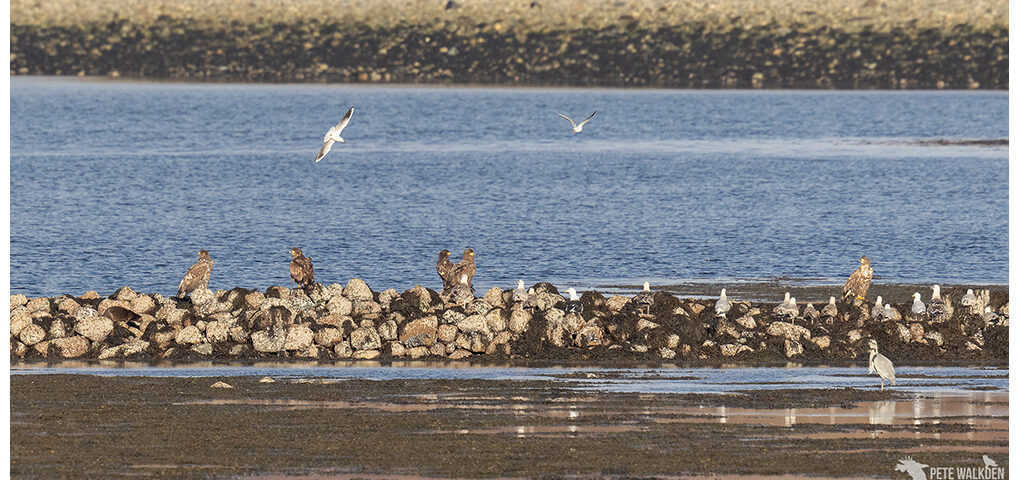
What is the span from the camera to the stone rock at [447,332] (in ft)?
88.3

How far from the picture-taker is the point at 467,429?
67.6 feet

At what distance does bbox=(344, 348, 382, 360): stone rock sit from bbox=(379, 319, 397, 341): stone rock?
33 cm

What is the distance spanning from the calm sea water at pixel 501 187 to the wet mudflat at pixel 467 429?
594 inches

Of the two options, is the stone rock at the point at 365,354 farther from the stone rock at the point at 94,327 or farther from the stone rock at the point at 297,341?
the stone rock at the point at 94,327

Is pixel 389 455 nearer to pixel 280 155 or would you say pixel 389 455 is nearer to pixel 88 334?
pixel 88 334

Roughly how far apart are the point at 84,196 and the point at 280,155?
68.6 feet

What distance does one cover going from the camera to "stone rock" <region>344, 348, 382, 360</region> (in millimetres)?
26719

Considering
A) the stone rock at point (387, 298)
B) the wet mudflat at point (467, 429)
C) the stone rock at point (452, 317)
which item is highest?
the stone rock at point (387, 298)

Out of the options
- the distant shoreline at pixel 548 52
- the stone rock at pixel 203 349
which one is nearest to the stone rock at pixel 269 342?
the stone rock at pixel 203 349

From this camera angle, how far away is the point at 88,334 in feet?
88.3

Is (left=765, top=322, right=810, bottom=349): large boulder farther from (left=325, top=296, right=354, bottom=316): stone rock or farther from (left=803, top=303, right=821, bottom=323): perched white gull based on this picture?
(left=325, top=296, right=354, bottom=316): stone rock

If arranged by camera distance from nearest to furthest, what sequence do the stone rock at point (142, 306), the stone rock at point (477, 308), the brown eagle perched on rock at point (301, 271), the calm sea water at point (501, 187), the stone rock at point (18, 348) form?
the stone rock at point (18, 348) → the stone rock at point (477, 308) → the stone rock at point (142, 306) → the brown eagle perched on rock at point (301, 271) → the calm sea water at point (501, 187)

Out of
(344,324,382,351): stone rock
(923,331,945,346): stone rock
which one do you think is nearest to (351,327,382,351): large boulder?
(344,324,382,351): stone rock

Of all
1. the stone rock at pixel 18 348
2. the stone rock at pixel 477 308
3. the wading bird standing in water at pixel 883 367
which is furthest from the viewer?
the stone rock at pixel 477 308
